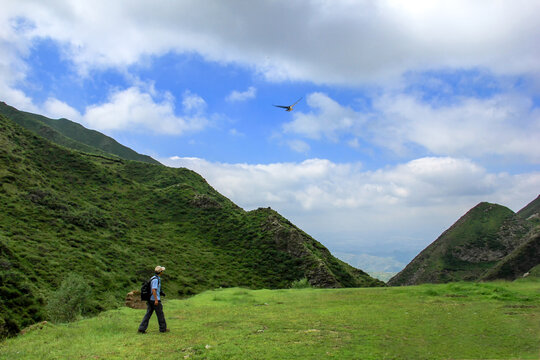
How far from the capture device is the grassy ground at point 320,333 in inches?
428

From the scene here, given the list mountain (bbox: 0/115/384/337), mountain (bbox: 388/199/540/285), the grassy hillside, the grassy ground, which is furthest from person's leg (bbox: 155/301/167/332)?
mountain (bbox: 388/199/540/285)

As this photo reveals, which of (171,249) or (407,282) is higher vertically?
(171,249)

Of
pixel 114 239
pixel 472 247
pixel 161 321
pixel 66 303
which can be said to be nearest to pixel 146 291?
pixel 161 321

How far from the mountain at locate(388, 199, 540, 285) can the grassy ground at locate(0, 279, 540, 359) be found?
4061 inches

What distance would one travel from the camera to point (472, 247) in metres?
117

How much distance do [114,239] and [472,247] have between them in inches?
4726

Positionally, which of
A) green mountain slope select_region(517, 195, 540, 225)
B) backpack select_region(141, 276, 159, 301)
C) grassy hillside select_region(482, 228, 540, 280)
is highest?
green mountain slope select_region(517, 195, 540, 225)

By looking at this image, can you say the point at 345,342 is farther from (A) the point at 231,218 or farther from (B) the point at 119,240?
(A) the point at 231,218

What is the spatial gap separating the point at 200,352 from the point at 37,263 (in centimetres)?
3364

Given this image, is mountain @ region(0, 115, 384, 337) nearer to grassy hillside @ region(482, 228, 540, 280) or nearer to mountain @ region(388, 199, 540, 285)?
grassy hillside @ region(482, 228, 540, 280)

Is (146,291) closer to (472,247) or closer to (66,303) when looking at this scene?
(66,303)

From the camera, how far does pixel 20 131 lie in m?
81.4

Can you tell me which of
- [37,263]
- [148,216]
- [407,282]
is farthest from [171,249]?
[407,282]

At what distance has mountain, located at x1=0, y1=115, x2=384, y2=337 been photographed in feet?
114
